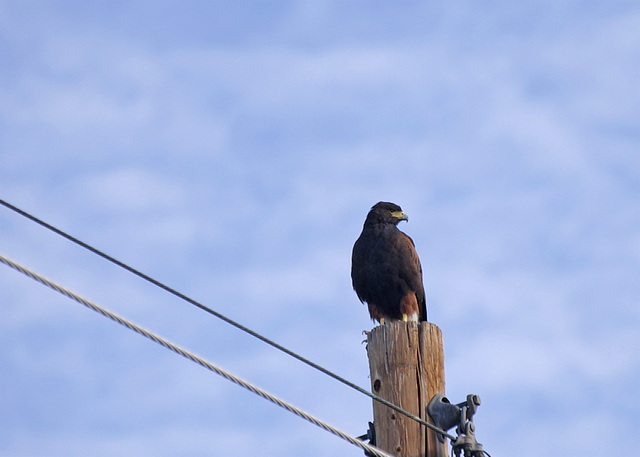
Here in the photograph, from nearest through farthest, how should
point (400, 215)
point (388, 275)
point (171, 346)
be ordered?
point (171, 346) → point (388, 275) → point (400, 215)

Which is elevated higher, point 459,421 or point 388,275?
point 388,275

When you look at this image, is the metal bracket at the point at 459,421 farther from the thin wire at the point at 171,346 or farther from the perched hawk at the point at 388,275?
the perched hawk at the point at 388,275

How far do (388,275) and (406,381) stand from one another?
4.66m

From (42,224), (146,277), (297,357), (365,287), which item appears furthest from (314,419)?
(365,287)

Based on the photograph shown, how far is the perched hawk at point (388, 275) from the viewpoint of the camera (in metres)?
10.6

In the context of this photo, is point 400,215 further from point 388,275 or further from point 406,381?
point 406,381

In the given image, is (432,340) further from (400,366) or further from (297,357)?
(297,357)

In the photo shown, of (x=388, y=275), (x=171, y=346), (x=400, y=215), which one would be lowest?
(x=171, y=346)

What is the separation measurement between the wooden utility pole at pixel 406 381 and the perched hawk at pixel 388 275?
446 cm

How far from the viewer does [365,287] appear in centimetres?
1077

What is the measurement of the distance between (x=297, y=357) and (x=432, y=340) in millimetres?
1213

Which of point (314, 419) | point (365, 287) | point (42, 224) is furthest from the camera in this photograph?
point (365, 287)

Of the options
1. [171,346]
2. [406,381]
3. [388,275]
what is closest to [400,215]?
[388,275]

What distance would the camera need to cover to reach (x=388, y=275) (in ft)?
34.8
